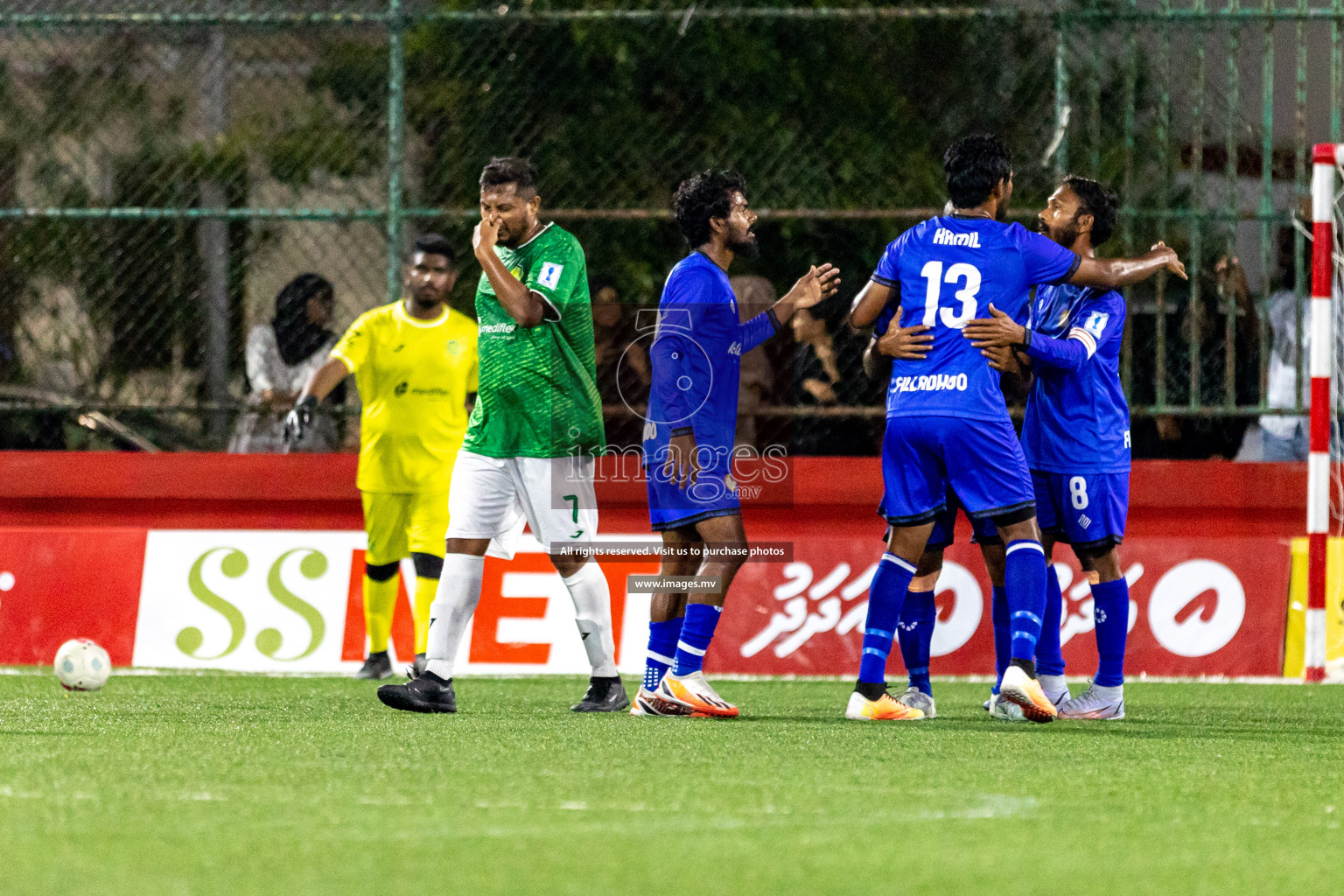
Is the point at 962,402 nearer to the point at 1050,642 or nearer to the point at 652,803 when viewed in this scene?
the point at 1050,642

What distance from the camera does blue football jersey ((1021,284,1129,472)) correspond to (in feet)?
23.7

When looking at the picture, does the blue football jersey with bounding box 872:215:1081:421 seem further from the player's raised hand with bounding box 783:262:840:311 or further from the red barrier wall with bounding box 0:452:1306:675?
the red barrier wall with bounding box 0:452:1306:675

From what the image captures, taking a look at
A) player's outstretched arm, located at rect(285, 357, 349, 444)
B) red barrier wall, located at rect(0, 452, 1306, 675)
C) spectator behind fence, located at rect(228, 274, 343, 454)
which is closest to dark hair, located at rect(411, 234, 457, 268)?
player's outstretched arm, located at rect(285, 357, 349, 444)

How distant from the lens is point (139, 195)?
10.3 m

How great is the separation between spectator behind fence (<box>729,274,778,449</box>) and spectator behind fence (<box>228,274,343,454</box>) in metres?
2.36

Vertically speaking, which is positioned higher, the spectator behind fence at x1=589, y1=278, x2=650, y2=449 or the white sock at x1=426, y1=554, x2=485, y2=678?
the spectator behind fence at x1=589, y1=278, x2=650, y2=449

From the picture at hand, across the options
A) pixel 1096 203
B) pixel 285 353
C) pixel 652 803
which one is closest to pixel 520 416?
pixel 1096 203

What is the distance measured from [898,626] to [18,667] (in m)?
4.88

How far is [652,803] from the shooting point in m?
4.56

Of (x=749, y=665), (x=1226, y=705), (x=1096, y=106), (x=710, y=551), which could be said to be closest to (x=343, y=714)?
(x=710, y=551)

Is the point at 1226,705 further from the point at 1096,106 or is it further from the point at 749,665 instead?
the point at 1096,106

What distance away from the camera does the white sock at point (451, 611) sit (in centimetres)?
700

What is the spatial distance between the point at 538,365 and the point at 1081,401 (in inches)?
86.9

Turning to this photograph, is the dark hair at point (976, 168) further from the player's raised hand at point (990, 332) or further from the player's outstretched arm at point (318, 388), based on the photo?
the player's outstretched arm at point (318, 388)
